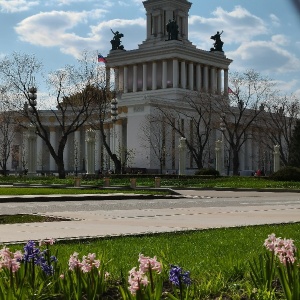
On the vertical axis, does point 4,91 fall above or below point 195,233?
above

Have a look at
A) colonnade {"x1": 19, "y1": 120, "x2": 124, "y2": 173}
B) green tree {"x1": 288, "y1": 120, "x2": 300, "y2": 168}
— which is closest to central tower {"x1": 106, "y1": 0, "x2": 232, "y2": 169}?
colonnade {"x1": 19, "y1": 120, "x2": 124, "y2": 173}

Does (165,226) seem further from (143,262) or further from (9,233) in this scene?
(143,262)

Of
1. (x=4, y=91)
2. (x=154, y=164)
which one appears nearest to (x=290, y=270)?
(x=4, y=91)

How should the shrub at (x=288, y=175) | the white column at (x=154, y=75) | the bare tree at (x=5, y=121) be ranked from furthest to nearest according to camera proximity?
the white column at (x=154, y=75) < the bare tree at (x=5, y=121) < the shrub at (x=288, y=175)

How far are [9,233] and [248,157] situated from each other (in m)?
105

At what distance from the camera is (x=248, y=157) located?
380ft

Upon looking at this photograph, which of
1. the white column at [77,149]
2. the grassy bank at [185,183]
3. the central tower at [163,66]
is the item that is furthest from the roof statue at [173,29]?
the grassy bank at [185,183]

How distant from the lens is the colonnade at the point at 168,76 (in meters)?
114

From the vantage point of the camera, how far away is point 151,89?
118125 mm

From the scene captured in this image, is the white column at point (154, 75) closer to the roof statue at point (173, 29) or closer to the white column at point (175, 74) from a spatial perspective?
the white column at point (175, 74)

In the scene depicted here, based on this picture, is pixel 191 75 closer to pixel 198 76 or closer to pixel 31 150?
pixel 198 76

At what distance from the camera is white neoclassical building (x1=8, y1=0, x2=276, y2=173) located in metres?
97.6

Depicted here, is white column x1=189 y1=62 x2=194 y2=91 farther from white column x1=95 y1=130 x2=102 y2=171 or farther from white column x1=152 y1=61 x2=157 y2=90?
white column x1=95 y1=130 x2=102 y2=171

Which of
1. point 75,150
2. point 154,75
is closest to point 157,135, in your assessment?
point 75,150
